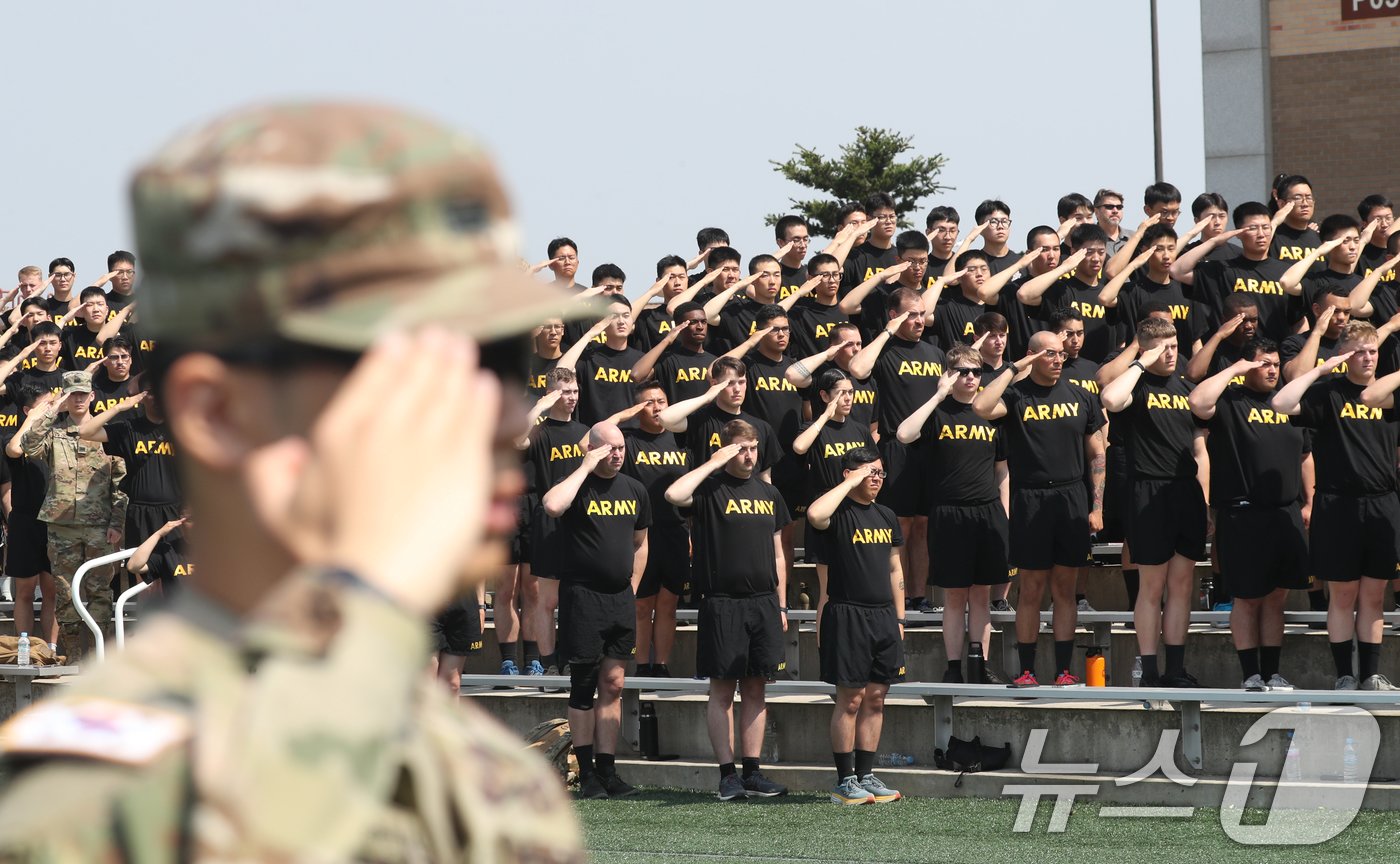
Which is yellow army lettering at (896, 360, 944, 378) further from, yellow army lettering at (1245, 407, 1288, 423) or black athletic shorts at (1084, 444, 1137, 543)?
yellow army lettering at (1245, 407, 1288, 423)

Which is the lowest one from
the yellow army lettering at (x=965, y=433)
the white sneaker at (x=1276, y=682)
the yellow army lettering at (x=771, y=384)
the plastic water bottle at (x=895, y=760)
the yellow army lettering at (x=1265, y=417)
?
the plastic water bottle at (x=895, y=760)

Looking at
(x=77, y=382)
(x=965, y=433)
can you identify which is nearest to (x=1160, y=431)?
(x=965, y=433)

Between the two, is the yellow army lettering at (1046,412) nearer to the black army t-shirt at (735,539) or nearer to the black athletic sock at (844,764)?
the black army t-shirt at (735,539)

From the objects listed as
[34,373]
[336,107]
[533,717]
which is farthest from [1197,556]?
[336,107]

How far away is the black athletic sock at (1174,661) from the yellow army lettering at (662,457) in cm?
307

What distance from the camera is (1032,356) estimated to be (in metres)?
11.3

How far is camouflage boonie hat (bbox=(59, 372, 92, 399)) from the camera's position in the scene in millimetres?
13512

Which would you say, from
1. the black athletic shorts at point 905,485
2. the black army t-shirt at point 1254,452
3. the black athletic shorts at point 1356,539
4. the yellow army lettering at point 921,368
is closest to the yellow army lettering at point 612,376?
the yellow army lettering at point 921,368

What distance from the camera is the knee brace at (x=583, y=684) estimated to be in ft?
35.5

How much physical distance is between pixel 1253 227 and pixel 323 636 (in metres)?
12.0

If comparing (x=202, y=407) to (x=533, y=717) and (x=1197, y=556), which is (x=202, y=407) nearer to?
(x=1197, y=556)

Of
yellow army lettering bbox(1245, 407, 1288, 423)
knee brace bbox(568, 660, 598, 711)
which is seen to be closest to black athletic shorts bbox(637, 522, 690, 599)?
knee brace bbox(568, 660, 598, 711)

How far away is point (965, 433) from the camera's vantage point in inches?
449

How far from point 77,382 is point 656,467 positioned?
14.8ft
